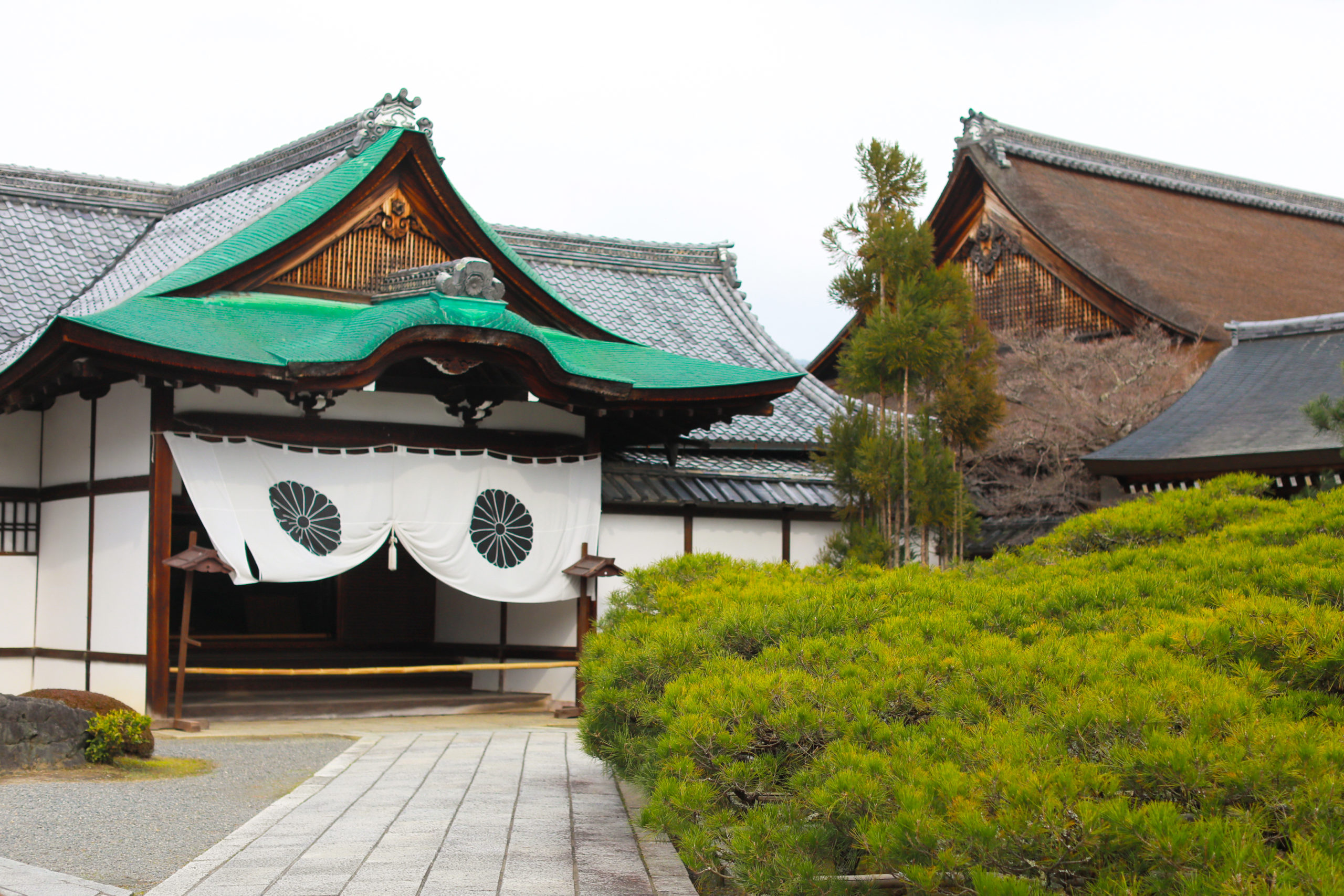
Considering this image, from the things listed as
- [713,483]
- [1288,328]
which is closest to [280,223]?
[713,483]

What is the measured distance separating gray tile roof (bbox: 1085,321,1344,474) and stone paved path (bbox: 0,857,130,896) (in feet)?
37.2

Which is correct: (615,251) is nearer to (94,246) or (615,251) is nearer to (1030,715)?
(94,246)

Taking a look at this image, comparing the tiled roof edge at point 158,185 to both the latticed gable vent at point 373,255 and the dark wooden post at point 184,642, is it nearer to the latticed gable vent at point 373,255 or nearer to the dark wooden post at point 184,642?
the latticed gable vent at point 373,255

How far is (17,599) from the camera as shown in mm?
11820

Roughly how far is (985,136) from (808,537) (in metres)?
10.8

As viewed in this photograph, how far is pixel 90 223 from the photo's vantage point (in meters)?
14.9

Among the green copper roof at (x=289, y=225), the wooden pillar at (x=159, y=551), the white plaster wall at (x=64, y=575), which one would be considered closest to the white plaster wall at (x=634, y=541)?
the green copper roof at (x=289, y=225)

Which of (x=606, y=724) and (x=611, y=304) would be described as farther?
(x=611, y=304)

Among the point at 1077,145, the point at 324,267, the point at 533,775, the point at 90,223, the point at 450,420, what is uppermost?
the point at 1077,145

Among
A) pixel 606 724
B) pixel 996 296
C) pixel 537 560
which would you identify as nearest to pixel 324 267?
pixel 537 560

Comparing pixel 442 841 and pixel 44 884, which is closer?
pixel 44 884

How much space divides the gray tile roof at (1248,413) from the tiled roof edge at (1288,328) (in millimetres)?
52

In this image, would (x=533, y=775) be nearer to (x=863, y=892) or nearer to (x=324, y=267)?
(x=863, y=892)

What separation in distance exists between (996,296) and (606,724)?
16511mm
